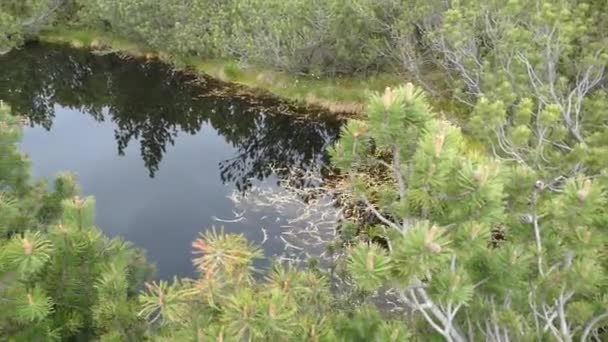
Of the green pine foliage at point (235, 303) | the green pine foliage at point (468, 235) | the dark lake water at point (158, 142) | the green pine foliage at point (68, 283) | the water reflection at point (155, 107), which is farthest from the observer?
the water reflection at point (155, 107)

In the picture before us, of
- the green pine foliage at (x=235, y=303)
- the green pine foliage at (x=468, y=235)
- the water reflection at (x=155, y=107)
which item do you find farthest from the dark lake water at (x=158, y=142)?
the green pine foliage at (x=235, y=303)

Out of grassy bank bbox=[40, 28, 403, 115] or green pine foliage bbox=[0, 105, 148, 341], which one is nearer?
green pine foliage bbox=[0, 105, 148, 341]

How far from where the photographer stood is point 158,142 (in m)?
21.9

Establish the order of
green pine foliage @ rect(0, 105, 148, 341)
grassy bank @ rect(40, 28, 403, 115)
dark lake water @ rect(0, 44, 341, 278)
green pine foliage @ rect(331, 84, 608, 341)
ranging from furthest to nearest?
grassy bank @ rect(40, 28, 403, 115) → dark lake water @ rect(0, 44, 341, 278) → green pine foliage @ rect(0, 105, 148, 341) → green pine foliage @ rect(331, 84, 608, 341)

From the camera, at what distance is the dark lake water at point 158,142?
16141 mm

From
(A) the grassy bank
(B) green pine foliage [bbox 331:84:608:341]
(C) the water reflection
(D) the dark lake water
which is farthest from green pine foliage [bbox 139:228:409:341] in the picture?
(A) the grassy bank

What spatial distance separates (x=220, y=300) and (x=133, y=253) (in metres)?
3.03

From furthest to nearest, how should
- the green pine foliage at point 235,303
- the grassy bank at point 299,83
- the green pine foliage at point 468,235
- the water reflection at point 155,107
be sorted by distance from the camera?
the grassy bank at point 299,83, the water reflection at point 155,107, the green pine foliage at point 468,235, the green pine foliage at point 235,303

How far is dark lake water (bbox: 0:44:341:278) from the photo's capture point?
1614 cm

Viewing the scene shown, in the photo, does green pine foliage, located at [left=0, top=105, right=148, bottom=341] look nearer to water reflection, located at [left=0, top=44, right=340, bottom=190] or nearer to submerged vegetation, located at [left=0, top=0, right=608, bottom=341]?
submerged vegetation, located at [left=0, top=0, right=608, bottom=341]

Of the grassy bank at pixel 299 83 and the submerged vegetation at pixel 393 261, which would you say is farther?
the grassy bank at pixel 299 83

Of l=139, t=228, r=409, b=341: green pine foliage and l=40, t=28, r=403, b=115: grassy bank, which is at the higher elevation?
l=40, t=28, r=403, b=115: grassy bank

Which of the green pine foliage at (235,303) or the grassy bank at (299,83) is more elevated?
the grassy bank at (299,83)

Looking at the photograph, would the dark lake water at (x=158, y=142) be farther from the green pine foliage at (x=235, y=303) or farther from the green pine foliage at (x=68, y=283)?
the green pine foliage at (x=235, y=303)
